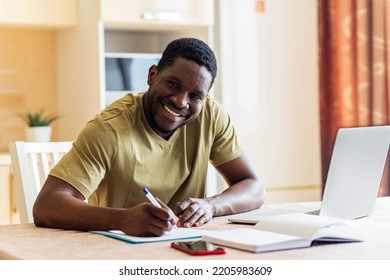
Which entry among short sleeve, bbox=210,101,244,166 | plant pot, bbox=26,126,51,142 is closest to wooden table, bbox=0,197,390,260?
short sleeve, bbox=210,101,244,166

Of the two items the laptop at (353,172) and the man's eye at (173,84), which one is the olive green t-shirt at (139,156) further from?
the laptop at (353,172)

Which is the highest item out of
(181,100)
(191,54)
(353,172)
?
(191,54)

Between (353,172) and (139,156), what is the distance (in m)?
0.56

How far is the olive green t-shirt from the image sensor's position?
1.90 m

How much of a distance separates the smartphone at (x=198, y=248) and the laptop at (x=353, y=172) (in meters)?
0.35

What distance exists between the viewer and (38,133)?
142 inches

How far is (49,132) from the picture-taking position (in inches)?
143

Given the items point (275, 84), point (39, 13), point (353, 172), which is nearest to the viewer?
point (353, 172)

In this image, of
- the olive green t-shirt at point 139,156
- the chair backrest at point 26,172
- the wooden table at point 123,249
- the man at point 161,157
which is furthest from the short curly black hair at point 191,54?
the wooden table at point 123,249

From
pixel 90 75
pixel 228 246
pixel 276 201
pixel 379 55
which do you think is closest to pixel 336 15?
pixel 379 55

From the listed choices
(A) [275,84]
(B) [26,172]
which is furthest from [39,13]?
(B) [26,172]

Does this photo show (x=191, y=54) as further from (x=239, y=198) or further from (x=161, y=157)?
(x=239, y=198)
